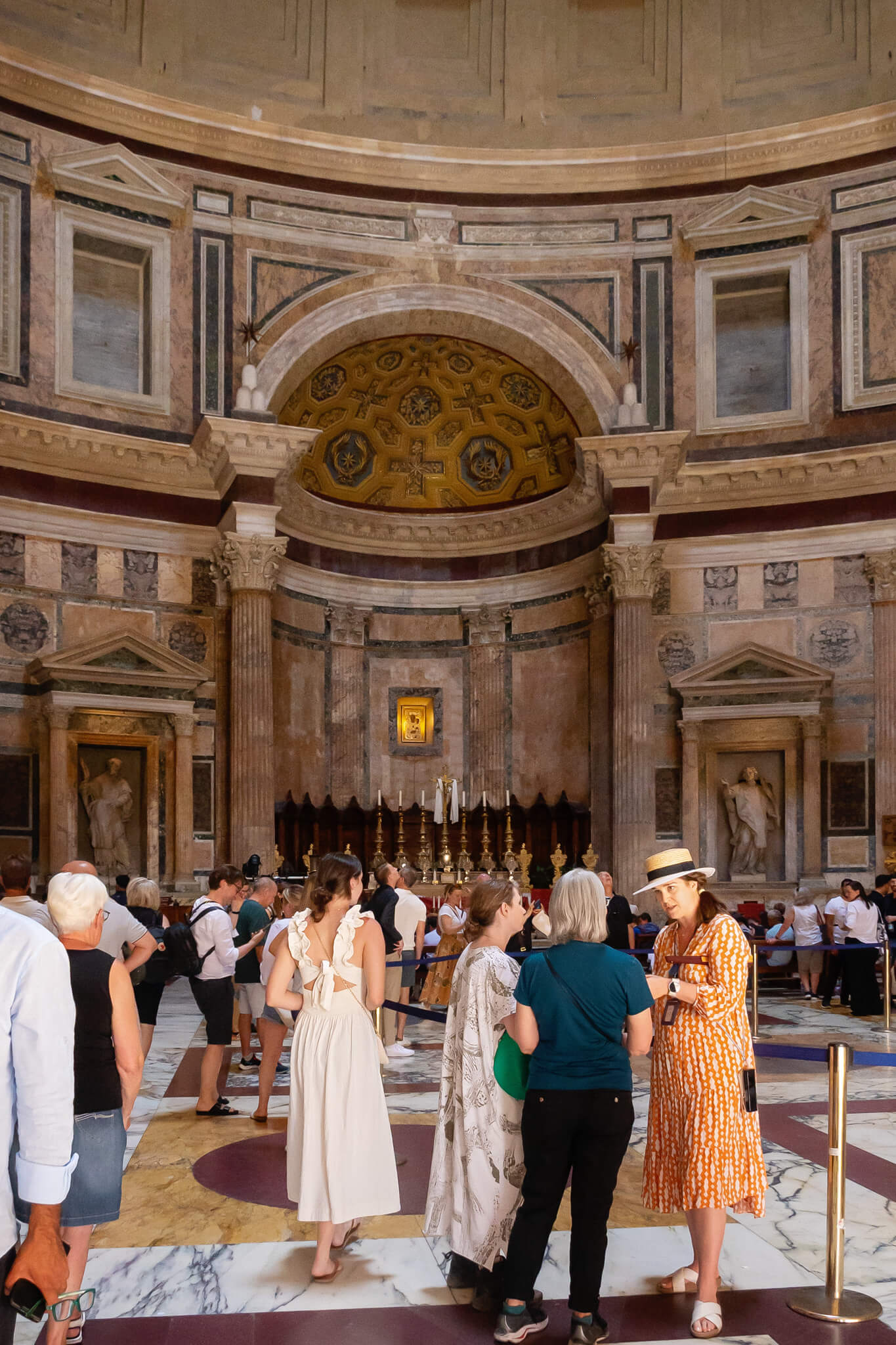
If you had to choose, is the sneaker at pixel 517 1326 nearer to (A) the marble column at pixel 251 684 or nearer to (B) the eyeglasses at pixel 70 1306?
(B) the eyeglasses at pixel 70 1306

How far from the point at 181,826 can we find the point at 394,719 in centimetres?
616

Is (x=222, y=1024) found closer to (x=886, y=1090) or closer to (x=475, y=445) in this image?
(x=886, y=1090)

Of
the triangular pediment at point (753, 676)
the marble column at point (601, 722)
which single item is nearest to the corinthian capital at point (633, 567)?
the marble column at point (601, 722)

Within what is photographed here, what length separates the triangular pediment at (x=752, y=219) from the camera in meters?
21.2

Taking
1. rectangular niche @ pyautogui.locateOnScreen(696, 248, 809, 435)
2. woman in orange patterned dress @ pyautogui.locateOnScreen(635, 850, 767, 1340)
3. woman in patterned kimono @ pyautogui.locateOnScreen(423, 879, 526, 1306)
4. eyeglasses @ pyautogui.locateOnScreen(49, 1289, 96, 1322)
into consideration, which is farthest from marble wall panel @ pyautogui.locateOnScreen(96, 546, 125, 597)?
woman in orange patterned dress @ pyautogui.locateOnScreen(635, 850, 767, 1340)

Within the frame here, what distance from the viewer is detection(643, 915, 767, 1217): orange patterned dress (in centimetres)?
463

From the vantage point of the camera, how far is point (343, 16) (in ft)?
72.5

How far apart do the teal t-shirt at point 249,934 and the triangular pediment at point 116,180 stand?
14596 mm

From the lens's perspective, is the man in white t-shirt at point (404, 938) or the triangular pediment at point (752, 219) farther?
the triangular pediment at point (752, 219)

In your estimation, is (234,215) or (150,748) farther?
(234,215)

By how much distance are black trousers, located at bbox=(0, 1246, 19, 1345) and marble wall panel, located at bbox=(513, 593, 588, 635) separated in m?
20.5

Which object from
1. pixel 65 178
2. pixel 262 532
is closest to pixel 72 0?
pixel 65 178

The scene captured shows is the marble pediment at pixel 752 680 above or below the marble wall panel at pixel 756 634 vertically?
below

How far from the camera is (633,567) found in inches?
806
